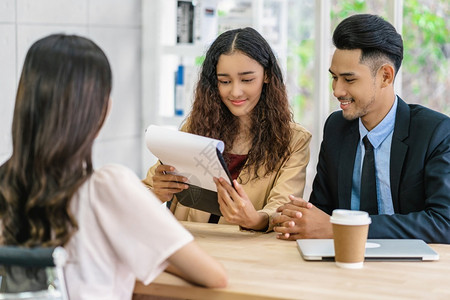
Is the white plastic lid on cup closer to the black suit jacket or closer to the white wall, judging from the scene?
the black suit jacket

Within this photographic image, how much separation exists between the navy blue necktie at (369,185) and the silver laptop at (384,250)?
361mm

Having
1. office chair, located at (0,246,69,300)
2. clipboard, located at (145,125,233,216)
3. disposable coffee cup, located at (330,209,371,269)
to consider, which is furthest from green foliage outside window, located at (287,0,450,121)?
office chair, located at (0,246,69,300)

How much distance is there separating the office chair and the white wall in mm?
1964

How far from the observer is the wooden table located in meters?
1.55

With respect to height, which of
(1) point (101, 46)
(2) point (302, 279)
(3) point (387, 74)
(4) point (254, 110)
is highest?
(1) point (101, 46)

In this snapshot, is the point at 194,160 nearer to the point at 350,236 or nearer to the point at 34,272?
the point at 350,236

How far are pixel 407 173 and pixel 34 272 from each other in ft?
4.46

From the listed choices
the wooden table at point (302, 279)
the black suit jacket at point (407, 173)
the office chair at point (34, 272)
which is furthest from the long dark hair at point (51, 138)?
the black suit jacket at point (407, 173)

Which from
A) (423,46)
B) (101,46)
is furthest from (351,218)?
(101,46)

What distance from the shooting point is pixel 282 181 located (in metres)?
2.39

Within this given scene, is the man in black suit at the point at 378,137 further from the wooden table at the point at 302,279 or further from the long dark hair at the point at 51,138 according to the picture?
the long dark hair at the point at 51,138

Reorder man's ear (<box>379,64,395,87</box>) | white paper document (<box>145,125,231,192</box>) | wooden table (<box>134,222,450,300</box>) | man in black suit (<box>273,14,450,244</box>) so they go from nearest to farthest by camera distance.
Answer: wooden table (<box>134,222,450,300</box>) < white paper document (<box>145,125,231,192</box>) < man in black suit (<box>273,14,450,244</box>) < man's ear (<box>379,64,395,87</box>)

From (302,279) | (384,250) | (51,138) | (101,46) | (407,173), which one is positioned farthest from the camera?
(101,46)

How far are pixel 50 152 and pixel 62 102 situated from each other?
10 cm
